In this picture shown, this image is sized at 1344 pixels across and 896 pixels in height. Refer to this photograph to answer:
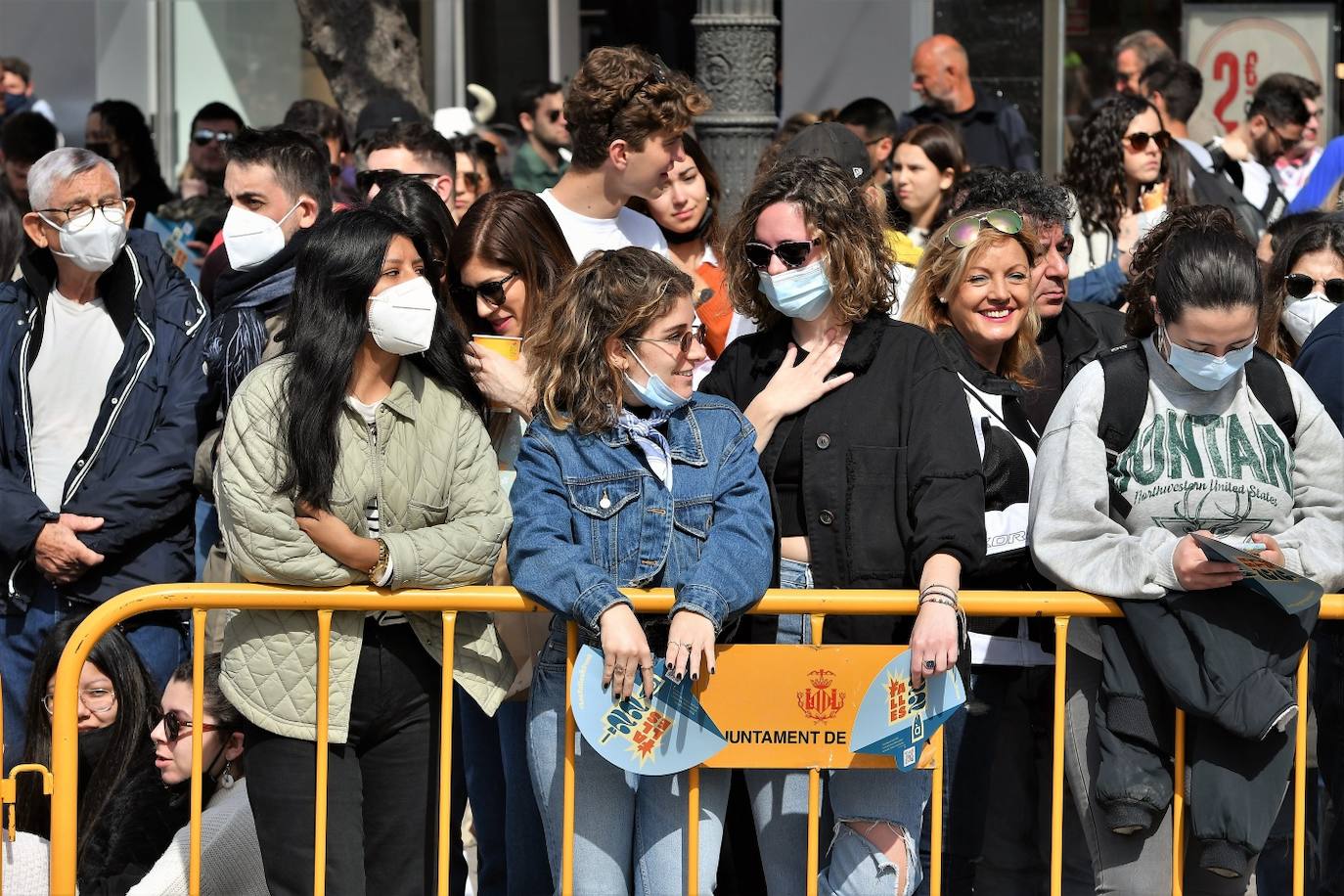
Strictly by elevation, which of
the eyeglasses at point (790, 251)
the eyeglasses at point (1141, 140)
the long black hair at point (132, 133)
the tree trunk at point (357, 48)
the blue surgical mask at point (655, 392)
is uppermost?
the tree trunk at point (357, 48)

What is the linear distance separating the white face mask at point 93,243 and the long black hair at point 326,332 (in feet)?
4.62

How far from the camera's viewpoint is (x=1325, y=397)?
4.36 m

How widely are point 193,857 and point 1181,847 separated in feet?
7.66

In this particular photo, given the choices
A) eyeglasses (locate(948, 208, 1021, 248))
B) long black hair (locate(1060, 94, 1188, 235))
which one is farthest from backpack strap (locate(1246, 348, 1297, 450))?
long black hair (locate(1060, 94, 1188, 235))

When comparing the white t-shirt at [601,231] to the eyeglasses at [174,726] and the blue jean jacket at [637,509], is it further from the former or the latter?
the eyeglasses at [174,726]

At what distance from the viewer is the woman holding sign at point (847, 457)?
3.93 meters

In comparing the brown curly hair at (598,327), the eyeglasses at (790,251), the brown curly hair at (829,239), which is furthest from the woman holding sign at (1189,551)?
the brown curly hair at (598,327)

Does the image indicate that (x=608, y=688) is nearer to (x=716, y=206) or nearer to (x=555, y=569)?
(x=555, y=569)

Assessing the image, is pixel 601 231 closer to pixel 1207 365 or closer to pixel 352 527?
pixel 352 527

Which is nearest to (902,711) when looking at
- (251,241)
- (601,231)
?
(601,231)

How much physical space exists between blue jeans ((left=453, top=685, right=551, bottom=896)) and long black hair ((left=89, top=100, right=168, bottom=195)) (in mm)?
5525

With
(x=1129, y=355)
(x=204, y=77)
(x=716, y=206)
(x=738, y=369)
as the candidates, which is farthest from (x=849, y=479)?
(x=204, y=77)

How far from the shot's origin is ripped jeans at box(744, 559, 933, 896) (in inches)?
154

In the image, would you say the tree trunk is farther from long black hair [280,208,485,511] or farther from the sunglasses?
long black hair [280,208,485,511]
